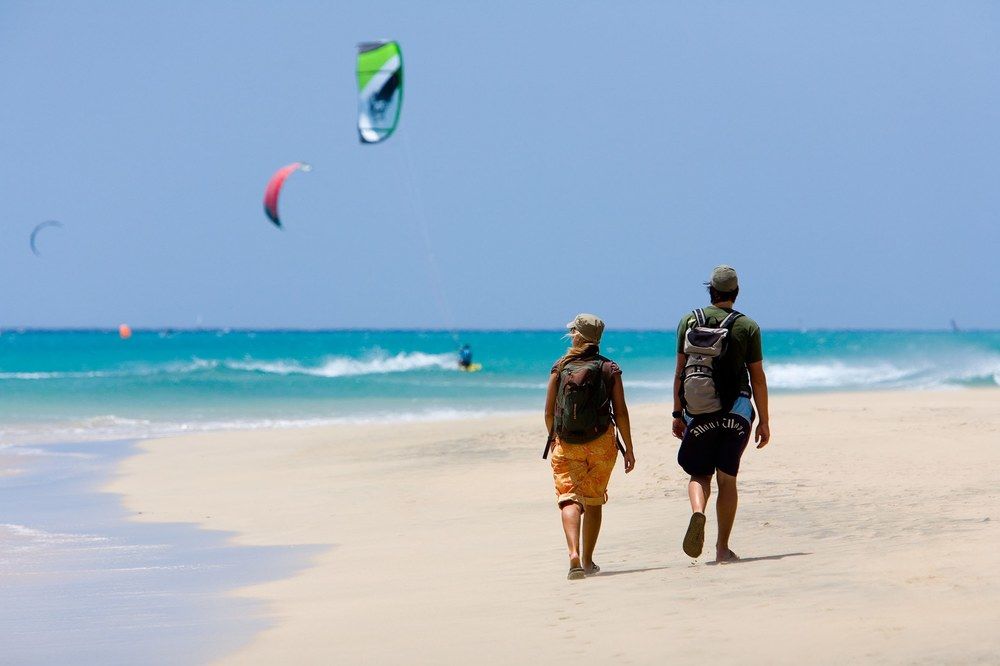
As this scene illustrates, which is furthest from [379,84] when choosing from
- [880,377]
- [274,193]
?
[880,377]

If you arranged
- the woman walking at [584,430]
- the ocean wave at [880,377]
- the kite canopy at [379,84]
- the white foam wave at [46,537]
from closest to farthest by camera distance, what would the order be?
the woman walking at [584,430], the white foam wave at [46,537], the kite canopy at [379,84], the ocean wave at [880,377]

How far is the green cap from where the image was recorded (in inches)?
212

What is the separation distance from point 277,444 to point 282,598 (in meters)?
9.29

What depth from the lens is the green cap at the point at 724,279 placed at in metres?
5.39

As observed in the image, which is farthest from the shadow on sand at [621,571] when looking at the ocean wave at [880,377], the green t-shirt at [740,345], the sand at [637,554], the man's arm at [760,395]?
the ocean wave at [880,377]

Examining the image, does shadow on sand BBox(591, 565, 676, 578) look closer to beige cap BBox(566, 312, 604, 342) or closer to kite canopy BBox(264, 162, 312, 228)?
beige cap BBox(566, 312, 604, 342)

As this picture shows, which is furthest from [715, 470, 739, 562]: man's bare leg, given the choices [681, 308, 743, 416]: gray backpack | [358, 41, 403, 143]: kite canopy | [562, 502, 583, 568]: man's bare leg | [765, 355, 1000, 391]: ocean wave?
[765, 355, 1000, 391]: ocean wave

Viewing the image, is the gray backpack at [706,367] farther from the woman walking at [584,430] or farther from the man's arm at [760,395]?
the woman walking at [584,430]

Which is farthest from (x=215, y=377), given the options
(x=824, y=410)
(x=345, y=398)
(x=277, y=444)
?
(x=824, y=410)

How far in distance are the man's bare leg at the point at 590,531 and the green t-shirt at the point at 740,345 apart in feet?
2.65

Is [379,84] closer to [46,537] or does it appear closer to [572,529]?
[46,537]

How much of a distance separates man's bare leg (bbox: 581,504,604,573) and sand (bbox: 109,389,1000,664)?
0.48ft

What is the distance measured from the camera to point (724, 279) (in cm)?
539

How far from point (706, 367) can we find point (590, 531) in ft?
2.95
